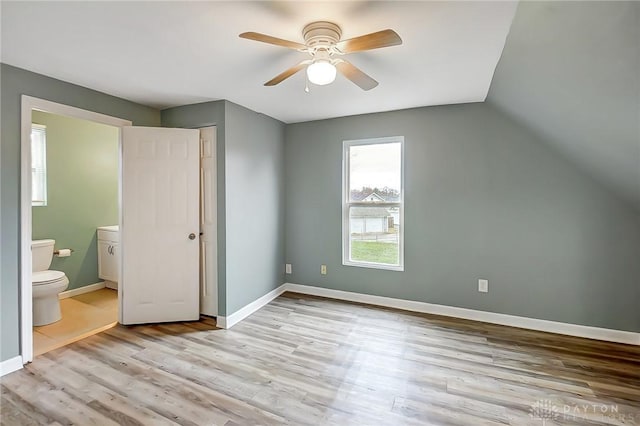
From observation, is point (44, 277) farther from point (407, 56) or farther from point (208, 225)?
point (407, 56)

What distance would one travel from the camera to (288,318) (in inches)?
128

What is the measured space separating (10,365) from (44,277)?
3.53 feet

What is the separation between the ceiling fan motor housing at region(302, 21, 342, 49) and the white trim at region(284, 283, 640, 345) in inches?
114

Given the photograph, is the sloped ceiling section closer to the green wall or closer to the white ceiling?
the white ceiling

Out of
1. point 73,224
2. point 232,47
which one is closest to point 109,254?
point 73,224

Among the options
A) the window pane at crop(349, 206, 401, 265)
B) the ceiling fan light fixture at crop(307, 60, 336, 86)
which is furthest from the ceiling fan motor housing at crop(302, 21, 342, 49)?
the window pane at crop(349, 206, 401, 265)

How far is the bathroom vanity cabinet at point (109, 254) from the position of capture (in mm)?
4020

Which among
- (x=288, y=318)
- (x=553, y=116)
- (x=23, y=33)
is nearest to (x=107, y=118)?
(x=23, y=33)

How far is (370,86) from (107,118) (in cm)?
255

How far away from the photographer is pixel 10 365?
2219 mm

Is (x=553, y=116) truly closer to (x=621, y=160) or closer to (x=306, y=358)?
(x=621, y=160)

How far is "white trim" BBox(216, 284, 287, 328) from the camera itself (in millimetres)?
3050

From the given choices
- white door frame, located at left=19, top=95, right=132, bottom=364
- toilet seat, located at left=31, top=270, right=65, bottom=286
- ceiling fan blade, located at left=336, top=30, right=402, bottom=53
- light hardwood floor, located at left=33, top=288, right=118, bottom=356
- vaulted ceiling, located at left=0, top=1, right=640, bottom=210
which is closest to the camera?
ceiling fan blade, located at left=336, top=30, right=402, bottom=53

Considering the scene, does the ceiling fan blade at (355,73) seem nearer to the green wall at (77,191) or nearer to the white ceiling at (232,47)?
the white ceiling at (232,47)
